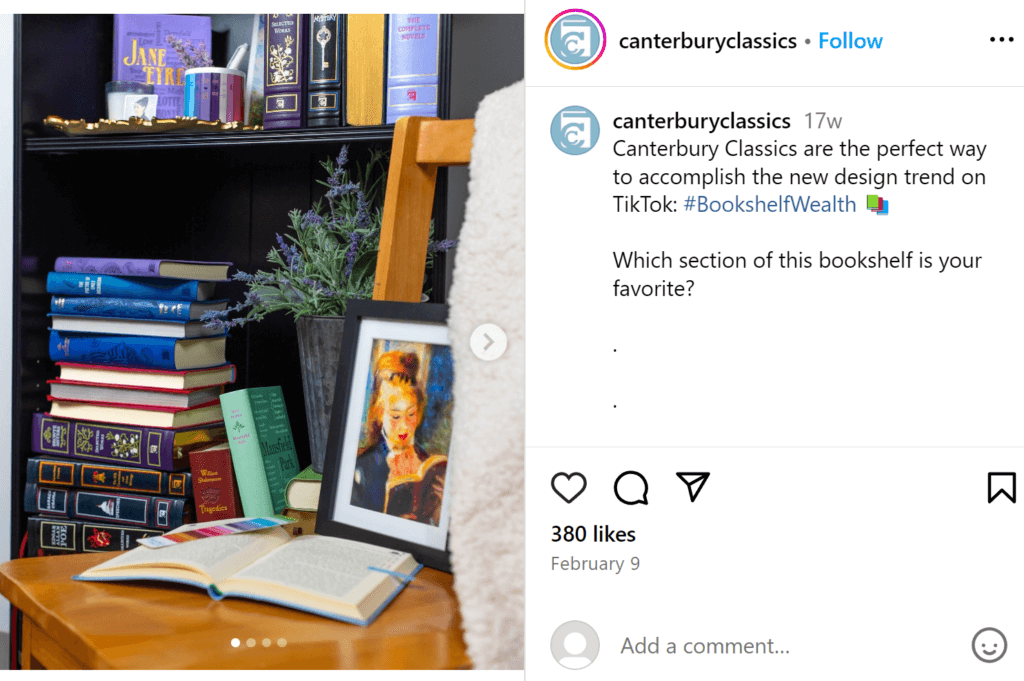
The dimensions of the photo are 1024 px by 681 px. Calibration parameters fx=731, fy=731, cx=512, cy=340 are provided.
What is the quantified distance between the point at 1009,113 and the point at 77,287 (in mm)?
1140

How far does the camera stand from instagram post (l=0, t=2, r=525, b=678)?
1.91ft

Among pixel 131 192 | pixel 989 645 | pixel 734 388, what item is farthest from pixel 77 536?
pixel 989 645

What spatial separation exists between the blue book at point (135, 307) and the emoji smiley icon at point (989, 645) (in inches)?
38.2

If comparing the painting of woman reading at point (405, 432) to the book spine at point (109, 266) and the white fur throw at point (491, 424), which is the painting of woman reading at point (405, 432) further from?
the book spine at point (109, 266)

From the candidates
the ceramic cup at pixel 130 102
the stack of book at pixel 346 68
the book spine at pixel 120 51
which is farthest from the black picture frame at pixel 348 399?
the book spine at pixel 120 51

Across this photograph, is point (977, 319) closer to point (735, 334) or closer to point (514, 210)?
point (735, 334)

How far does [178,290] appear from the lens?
1042mm

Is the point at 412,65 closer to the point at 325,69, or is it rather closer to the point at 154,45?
the point at 325,69

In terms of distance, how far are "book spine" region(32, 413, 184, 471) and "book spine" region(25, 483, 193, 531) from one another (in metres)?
0.05

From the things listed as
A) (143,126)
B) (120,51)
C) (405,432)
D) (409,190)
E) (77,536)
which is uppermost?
(120,51)

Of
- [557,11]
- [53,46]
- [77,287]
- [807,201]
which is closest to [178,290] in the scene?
[77,287]

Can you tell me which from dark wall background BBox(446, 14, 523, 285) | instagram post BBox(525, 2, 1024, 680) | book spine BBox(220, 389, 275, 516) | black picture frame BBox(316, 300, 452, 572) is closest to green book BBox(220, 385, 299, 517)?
book spine BBox(220, 389, 275, 516)

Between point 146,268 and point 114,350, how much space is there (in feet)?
0.45

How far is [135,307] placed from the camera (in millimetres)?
1047
